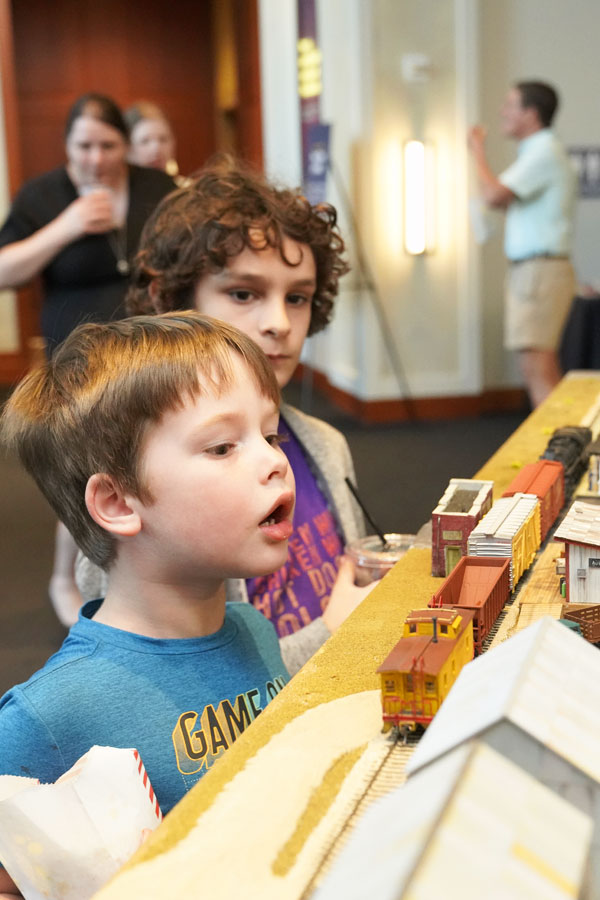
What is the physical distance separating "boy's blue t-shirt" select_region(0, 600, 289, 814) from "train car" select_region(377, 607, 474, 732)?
0.38m

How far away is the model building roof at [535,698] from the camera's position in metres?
0.83

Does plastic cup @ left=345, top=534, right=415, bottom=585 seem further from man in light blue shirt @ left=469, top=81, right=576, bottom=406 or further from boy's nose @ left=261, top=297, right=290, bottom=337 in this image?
man in light blue shirt @ left=469, top=81, right=576, bottom=406

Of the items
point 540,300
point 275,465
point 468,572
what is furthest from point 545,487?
point 540,300

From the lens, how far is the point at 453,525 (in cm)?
159

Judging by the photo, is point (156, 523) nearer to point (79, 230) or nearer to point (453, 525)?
point (453, 525)

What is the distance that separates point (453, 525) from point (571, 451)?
2.39 feet

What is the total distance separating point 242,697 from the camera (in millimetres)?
1496

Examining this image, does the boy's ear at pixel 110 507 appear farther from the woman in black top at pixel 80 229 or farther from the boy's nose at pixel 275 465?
the woman in black top at pixel 80 229

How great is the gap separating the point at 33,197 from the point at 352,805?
363 cm

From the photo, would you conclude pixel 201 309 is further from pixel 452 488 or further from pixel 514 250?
pixel 514 250

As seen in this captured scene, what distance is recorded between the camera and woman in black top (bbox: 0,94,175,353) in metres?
3.96

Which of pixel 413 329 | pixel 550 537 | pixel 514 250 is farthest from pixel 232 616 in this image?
pixel 413 329

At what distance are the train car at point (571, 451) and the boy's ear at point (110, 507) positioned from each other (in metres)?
0.97

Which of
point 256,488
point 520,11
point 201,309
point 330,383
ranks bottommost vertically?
point 330,383
